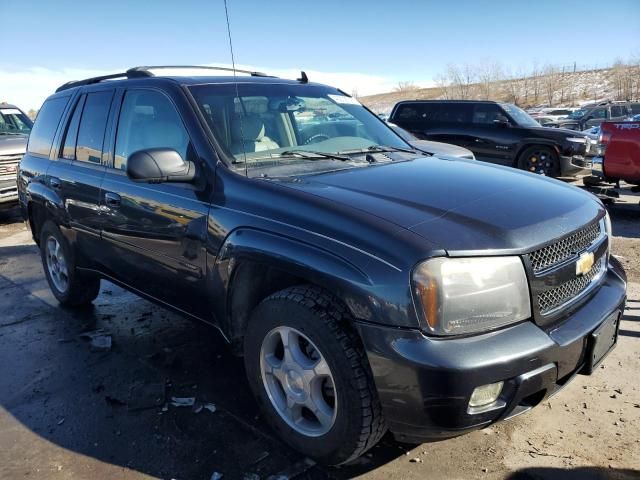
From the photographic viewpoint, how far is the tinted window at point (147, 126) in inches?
126

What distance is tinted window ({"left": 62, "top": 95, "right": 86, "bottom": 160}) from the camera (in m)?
4.26

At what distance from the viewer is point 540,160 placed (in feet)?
39.4

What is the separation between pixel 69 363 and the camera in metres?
3.87

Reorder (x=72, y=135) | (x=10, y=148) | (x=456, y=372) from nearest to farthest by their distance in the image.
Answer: (x=456, y=372), (x=72, y=135), (x=10, y=148)

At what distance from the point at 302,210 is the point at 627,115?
19.7 m

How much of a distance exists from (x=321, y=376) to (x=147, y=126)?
2.06 metres

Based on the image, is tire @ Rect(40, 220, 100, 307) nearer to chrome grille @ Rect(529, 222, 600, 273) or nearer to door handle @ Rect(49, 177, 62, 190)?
door handle @ Rect(49, 177, 62, 190)

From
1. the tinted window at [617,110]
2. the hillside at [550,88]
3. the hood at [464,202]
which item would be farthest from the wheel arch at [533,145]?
the hillside at [550,88]

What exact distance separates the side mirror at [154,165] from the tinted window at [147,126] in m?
0.25

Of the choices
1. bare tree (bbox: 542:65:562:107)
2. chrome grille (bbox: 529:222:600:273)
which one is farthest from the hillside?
chrome grille (bbox: 529:222:600:273)

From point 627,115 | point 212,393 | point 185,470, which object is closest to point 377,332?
point 185,470

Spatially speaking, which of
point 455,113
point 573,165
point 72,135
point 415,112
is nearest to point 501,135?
point 455,113

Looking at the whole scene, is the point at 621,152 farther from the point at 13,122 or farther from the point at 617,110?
the point at 617,110

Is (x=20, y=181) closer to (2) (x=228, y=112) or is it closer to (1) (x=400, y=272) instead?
(2) (x=228, y=112)
